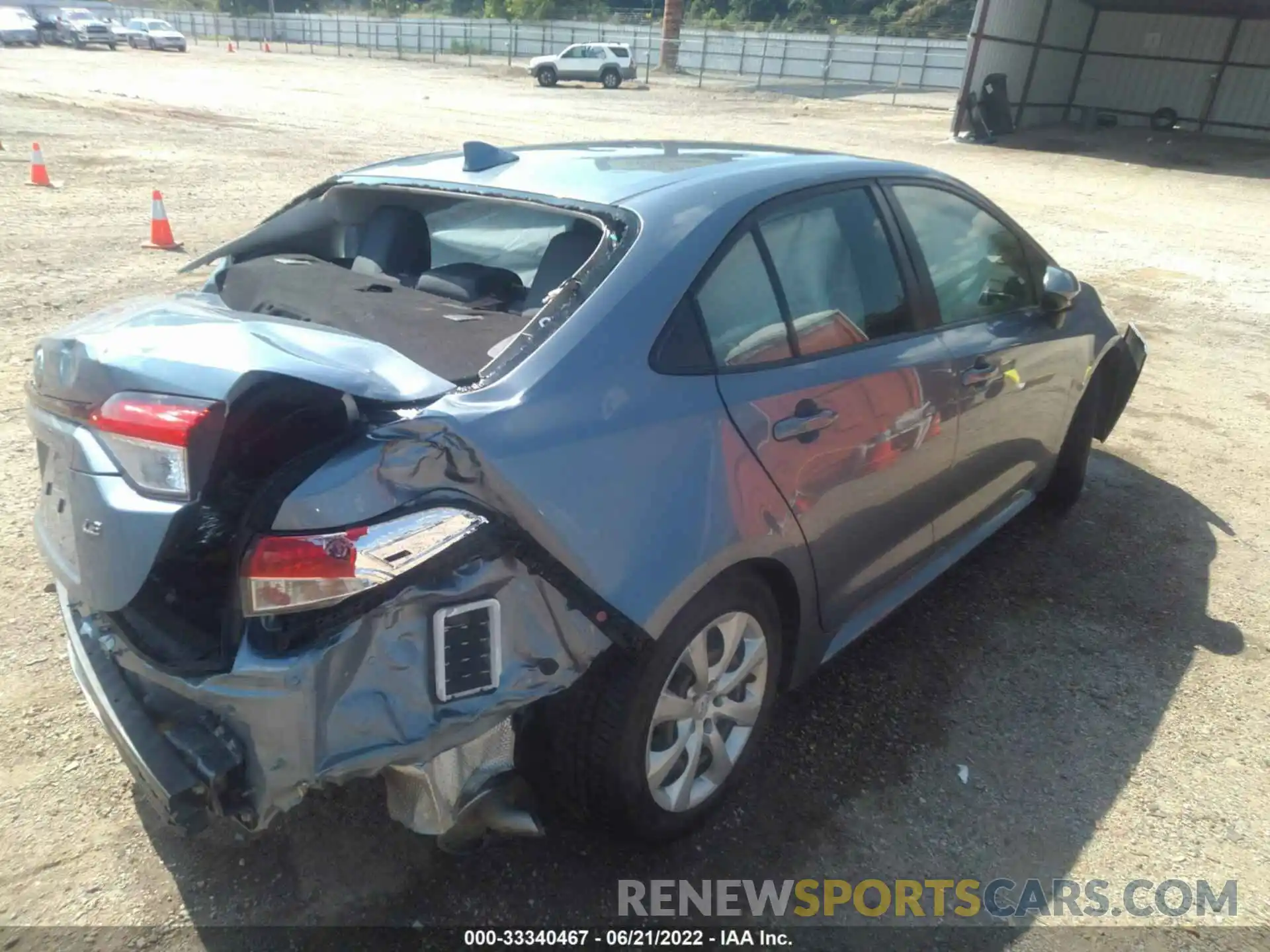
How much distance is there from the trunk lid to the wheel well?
3.24ft

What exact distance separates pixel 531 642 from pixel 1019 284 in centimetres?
279

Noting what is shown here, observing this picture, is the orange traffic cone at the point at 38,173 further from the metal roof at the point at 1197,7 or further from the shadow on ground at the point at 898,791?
the metal roof at the point at 1197,7

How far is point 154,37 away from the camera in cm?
4928

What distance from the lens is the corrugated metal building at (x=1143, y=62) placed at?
2516cm

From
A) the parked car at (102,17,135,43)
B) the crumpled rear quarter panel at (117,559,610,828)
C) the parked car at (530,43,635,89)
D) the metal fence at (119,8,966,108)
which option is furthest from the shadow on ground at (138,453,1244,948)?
the parked car at (102,17,135,43)

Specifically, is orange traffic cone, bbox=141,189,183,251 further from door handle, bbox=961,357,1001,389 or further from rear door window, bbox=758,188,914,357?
door handle, bbox=961,357,1001,389

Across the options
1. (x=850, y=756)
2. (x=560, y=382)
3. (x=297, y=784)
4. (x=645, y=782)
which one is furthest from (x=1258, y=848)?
(x=297, y=784)

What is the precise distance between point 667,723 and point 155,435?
4.47 feet

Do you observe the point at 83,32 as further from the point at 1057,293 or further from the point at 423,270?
the point at 1057,293

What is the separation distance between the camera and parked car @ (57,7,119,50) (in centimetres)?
4744

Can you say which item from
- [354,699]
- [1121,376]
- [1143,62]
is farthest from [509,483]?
[1143,62]

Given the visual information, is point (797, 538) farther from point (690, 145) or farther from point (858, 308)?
point (690, 145)

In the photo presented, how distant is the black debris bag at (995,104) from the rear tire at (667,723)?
968 inches

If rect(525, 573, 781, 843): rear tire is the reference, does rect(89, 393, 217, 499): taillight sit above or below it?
above
